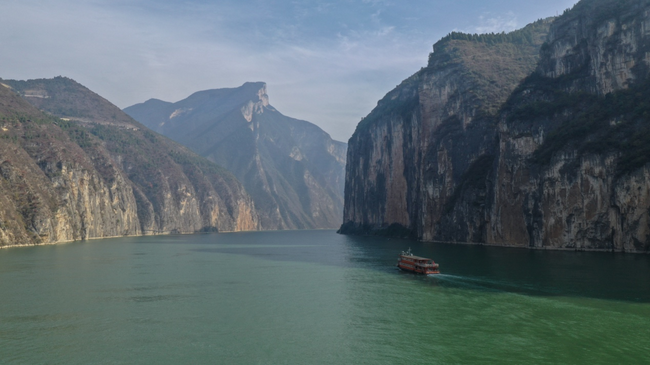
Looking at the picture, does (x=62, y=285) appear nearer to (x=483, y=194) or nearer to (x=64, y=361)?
(x=64, y=361)

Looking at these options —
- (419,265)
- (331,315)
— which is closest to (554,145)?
(419,265)

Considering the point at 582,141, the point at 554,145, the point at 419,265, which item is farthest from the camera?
Answer: the point at 554,145

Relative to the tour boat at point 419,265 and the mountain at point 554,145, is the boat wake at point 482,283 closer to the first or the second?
the tour boat at point 419,265

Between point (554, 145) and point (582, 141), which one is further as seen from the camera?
point (554, 145)

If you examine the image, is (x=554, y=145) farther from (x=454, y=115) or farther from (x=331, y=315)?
(x=331, y=315)

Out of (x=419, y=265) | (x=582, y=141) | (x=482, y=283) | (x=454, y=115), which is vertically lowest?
(x=482, y=283)
